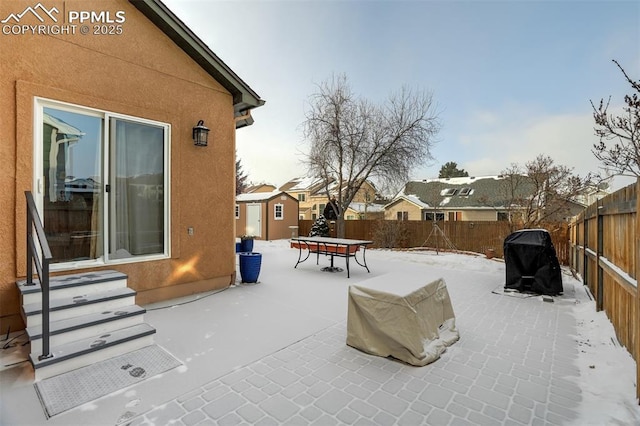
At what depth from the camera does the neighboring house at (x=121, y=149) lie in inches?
138

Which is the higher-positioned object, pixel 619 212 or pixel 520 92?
pixel 520 92

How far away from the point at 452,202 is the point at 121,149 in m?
23.3

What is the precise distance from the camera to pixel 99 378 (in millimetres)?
2588

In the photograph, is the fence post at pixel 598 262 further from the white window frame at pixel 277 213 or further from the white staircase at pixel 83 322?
the white window frame at pixel 277 213

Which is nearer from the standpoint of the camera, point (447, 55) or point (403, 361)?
point (403, 361)

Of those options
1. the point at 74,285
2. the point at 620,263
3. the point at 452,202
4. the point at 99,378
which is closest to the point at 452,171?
the point at 452,202

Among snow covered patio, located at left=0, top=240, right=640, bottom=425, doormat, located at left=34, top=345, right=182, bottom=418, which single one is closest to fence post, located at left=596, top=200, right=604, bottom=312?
snow covered patio, located at left=0, top=240, right=640, bottom=425

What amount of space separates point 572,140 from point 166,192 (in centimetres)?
1204

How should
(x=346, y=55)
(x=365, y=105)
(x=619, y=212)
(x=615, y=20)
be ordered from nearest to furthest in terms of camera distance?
(x=619, y=212)
(x=615, y=20)
(x=346, y=55)
(x=365, y=105)

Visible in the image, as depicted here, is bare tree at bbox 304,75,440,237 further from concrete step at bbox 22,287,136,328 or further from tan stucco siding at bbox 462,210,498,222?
concrete step at bbox 22,287,136,328

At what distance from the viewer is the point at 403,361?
296cm

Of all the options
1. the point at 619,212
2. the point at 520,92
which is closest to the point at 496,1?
the point at 520,92

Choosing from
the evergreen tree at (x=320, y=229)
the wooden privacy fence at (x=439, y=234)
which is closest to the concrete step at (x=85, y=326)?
the wooden privacy fence at (x=439, y=234)

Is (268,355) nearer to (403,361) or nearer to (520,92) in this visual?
(403,361)
